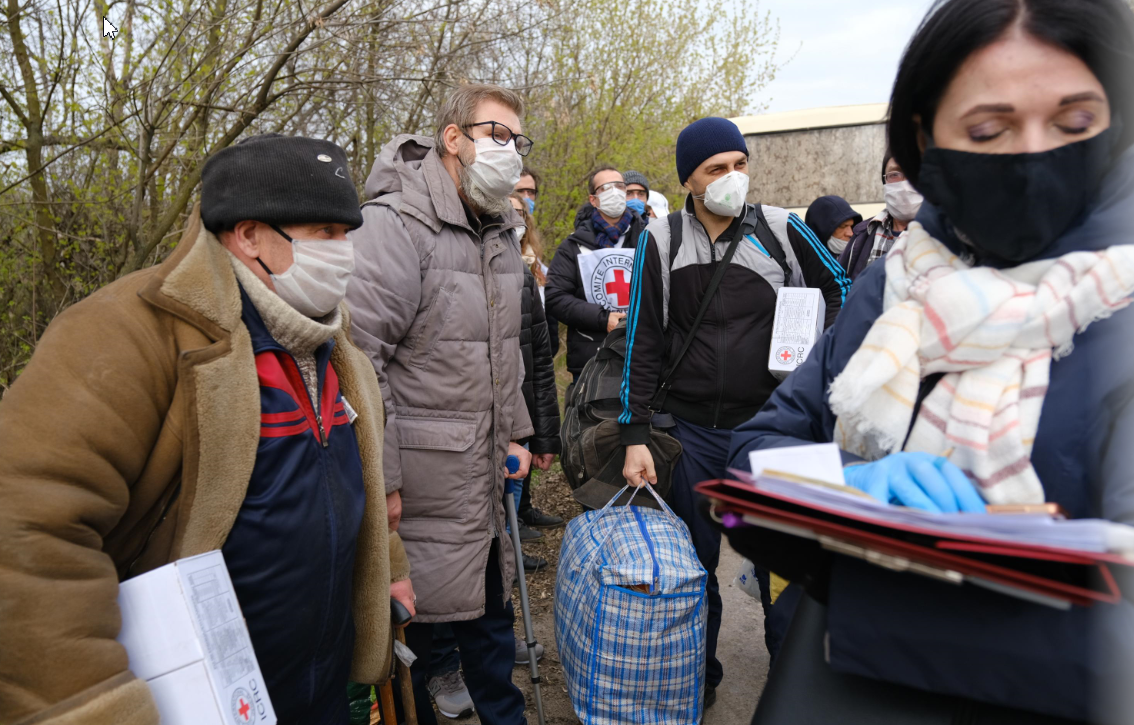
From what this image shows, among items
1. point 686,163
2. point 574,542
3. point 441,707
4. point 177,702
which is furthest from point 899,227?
point 177,702

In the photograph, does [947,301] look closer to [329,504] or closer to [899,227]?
[329,504]

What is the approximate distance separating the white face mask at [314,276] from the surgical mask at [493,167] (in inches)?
38.6

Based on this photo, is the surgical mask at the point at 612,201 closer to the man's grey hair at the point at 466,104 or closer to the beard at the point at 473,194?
the man's grey hair at the point at 466,104

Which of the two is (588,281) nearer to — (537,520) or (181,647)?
(537,520)

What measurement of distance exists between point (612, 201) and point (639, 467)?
3032mm

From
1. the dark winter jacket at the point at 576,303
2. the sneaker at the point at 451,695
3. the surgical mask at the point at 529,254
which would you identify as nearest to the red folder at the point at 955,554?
the sneaker at the point at 451,695

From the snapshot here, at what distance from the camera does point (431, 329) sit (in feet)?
8.57

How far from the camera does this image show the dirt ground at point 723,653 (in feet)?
10.7

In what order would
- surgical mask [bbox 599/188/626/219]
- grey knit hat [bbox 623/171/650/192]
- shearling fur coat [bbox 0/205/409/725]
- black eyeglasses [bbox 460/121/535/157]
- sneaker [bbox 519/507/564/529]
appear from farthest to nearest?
grey knit hat [bbox 623/171/650/192] → surgical mask [bbox 599/188/626/219] → sneaker [bbox 519/507/564/529] → black eyeglasses [bbox 460/121/535/157] → shearling fur coat [bbox 0/205/409/725]

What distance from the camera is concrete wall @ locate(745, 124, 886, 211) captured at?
376 inches

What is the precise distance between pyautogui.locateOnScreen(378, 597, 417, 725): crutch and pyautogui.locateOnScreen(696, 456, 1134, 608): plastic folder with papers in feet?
5.10

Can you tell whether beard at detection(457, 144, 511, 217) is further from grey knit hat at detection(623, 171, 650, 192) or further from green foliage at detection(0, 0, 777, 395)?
grey knit hat at detection(623, 171, 650, 192)

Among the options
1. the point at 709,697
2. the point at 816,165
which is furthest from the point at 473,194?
the point at 816,165

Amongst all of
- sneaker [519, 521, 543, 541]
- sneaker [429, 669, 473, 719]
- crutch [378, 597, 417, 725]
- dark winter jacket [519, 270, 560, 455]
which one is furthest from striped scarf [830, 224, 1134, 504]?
sneaker [519, 521, 543, 541]
